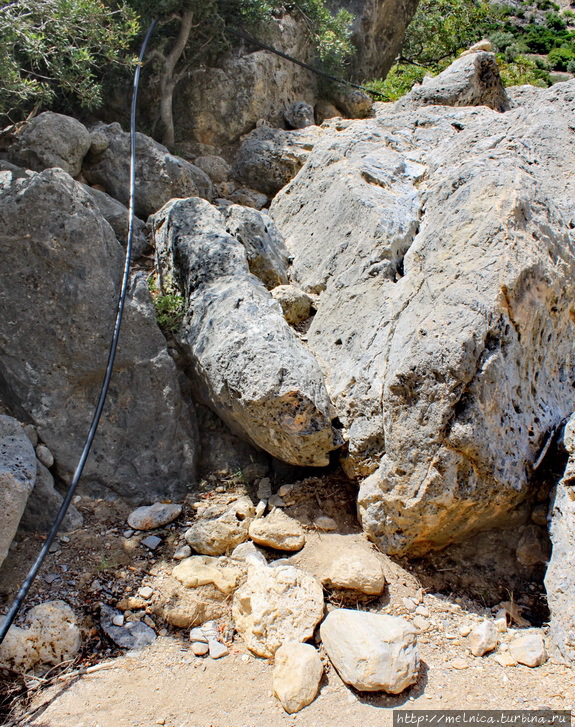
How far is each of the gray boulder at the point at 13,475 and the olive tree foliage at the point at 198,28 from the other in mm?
4294

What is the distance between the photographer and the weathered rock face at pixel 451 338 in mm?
2994

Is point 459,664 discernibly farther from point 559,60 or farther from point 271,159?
point 559,60

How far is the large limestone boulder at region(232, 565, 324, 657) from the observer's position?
2.83 meters

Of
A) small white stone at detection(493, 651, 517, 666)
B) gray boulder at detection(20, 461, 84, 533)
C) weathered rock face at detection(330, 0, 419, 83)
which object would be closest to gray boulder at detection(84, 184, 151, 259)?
gray boulder at detection(20, 461, 84, 533)

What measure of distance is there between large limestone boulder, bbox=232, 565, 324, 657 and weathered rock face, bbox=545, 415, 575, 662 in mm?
1120

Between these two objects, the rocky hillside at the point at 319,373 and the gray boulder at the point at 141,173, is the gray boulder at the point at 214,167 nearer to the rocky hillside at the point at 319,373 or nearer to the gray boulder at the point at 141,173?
the gray boulder at the point at 141,173

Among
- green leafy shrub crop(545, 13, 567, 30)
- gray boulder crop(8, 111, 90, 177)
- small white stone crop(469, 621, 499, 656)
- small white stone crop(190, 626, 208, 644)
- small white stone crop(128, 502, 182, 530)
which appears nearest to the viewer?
small white stone crop(469, 621, 499, 656)

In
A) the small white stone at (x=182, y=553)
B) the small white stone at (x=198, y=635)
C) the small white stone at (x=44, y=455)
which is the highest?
the small white stone at (x=44, y=455)

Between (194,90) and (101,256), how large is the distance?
12.5 ft

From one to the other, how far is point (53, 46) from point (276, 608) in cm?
495

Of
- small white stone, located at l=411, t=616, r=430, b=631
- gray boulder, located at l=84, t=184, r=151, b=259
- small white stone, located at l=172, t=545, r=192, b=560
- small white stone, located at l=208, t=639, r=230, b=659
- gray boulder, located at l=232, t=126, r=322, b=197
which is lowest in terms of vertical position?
small white stone, located at l=208, t=639, r=230, b=659

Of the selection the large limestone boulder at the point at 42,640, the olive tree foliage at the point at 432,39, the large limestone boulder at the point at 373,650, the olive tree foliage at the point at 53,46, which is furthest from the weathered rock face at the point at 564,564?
the olive tree foliage at the point at 432,39

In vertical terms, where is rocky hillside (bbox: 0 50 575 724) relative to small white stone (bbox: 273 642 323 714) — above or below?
above

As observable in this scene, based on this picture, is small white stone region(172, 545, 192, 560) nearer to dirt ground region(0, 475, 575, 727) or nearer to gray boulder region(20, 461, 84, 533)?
dirt ground region(0, 475, 575, 727)
